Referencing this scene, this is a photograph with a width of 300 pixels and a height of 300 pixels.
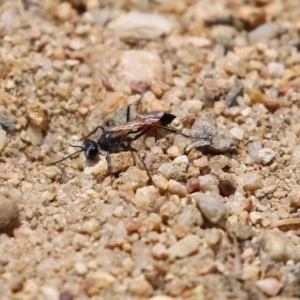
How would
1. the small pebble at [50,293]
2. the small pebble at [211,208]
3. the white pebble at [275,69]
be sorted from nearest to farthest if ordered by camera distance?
the small pebble at [50,293]
the small pebble at [211,208]
the white pebble at [275,69]

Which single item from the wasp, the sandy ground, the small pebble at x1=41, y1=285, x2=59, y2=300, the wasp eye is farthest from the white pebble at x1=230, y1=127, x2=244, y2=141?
the small pebble at x1=41, y1=285, x2=59, y2=300

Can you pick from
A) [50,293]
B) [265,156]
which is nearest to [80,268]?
[50,293]

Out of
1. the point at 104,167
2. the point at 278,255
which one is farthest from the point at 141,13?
the point at 278,255


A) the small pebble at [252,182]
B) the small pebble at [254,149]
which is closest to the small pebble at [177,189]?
the small pebble at [252,182]

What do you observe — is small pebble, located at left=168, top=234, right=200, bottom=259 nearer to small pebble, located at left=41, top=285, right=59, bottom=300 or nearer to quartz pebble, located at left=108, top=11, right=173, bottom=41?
small pebble, located at left=41, top=285, right=59, bottom=300

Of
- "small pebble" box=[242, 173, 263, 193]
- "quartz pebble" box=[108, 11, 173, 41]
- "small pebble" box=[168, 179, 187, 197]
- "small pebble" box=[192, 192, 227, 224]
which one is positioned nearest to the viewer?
"small pebble" box=[192, 192, 227, 224]

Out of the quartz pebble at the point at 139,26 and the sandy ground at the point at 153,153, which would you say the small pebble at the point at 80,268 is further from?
the quartz pebble at the point at 139,26

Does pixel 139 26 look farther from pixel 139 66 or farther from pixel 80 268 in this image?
pixel 80 268
